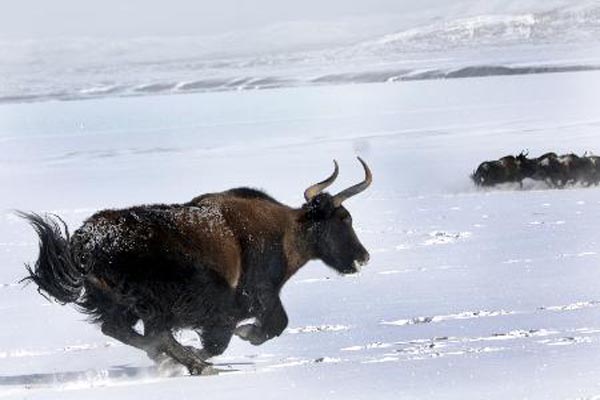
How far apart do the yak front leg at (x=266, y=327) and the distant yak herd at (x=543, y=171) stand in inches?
491

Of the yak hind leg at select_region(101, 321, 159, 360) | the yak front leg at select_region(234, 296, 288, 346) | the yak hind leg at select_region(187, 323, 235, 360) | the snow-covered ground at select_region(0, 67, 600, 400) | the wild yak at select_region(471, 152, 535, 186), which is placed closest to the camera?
the snow-covered ground at select_region(0, 67, 600, 400)

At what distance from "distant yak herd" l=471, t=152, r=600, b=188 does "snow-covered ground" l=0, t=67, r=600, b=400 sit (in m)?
0.36

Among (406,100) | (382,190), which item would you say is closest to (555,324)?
(382,190)

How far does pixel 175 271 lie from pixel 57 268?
639 millimetres

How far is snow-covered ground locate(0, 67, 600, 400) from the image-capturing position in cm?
564

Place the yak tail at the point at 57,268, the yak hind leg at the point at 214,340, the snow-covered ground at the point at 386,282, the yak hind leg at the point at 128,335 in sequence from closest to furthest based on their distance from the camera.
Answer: the snow-covered ground at the point at 386,282
the yak tail at the point at 57,268
the yak hind leg at the point at 128,335
the yak hind leg at the point at 214,340

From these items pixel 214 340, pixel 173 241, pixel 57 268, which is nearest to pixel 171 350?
pixel 214 340

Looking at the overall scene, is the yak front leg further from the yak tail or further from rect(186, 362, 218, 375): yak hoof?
the yak tail

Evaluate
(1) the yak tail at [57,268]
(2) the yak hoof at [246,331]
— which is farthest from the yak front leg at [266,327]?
(1) the yak tail at [57,268]

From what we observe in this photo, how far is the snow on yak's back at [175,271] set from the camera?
20.4ft

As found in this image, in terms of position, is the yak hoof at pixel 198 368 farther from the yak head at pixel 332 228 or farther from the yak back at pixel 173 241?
the yak head at pixel 332 228

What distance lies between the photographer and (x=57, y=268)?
621 centimetres

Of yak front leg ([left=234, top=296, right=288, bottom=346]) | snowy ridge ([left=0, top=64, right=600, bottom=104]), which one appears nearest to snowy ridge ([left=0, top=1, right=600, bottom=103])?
snowy ridge ([left=0, top=64, right=600, bottom=104])

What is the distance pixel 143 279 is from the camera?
20.4 feet
